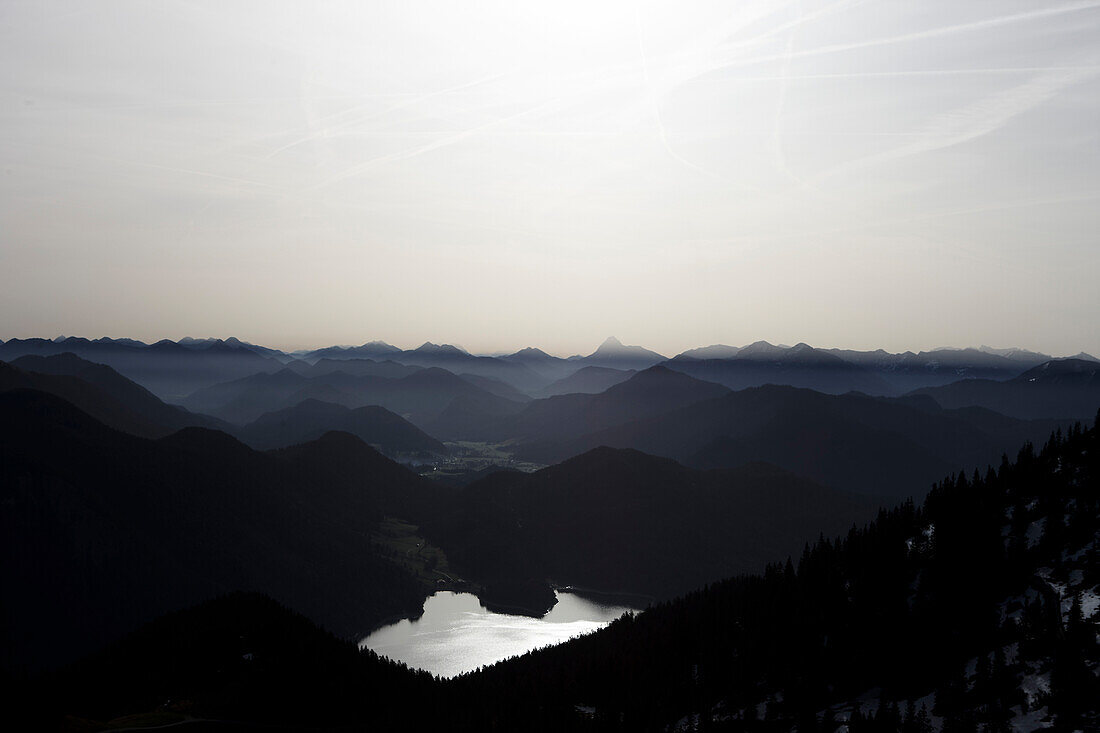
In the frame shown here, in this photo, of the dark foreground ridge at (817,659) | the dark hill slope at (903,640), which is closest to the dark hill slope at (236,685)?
the dark foreground ridge at (817,659)

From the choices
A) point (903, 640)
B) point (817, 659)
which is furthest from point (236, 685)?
point (903, 640)

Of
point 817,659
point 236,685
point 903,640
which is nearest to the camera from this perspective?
point 903,640

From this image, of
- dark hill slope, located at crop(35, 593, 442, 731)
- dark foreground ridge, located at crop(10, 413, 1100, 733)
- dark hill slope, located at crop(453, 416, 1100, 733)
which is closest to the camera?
dark hill slope, located at crop(453, 416, 1100, 733)

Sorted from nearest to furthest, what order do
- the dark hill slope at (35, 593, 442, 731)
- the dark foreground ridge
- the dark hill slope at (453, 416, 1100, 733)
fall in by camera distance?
the dark hill slope at (453, 416, 1100, 733) → the dark foreground ridge → the dark hill slope at (35, 593, 442, 731)

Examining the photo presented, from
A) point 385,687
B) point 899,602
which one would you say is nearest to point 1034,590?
point 899,602

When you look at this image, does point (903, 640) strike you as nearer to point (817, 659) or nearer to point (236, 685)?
point (817, 659)

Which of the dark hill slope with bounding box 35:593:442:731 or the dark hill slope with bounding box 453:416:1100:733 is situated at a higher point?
the dark hill slope with bounding box 453:416:1100:733

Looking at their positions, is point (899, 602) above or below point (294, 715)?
above

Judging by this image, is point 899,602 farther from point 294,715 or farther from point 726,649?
point 294,715

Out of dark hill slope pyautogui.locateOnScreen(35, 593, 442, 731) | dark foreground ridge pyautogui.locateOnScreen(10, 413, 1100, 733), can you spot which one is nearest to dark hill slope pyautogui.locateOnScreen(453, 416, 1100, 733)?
dark foreground ridge pyautogui.locateOnScreen(10, 413, 1100, 733)

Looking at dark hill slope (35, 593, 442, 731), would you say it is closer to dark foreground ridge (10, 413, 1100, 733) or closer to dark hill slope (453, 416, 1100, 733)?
dark foreground ridge (10, 413, 1100, 733)

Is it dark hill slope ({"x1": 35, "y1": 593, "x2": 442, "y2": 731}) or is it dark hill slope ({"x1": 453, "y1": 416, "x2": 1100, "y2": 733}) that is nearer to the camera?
dark hill slope ({"x1": 453, "y1": 416, "x2": 1100, "y2": 733})
